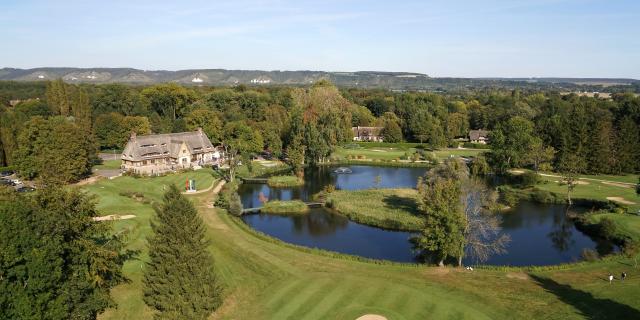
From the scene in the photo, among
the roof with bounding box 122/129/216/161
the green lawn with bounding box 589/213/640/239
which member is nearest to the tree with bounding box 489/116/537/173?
the green lawn with bounding box 589/213/640/239

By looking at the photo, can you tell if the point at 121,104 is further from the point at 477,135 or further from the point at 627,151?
the point at 627,151

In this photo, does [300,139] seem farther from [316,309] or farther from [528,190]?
[316,309]

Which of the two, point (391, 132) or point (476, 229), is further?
point (391, 132)

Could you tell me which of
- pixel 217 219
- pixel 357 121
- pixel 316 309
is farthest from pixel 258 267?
pixel 357 121

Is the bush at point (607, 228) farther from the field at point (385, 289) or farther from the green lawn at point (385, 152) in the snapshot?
A: the green lawn at point (385, 152)

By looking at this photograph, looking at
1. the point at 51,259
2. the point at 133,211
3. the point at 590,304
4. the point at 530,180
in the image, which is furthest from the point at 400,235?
the point at 51,259

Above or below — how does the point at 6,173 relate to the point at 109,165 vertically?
above

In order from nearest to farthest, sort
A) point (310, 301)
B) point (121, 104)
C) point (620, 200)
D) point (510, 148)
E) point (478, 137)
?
1. point (310, 301)
2. point (620, 200)
3. point (510, 148)
4. point (121, 104)
5. point (478, 137)
